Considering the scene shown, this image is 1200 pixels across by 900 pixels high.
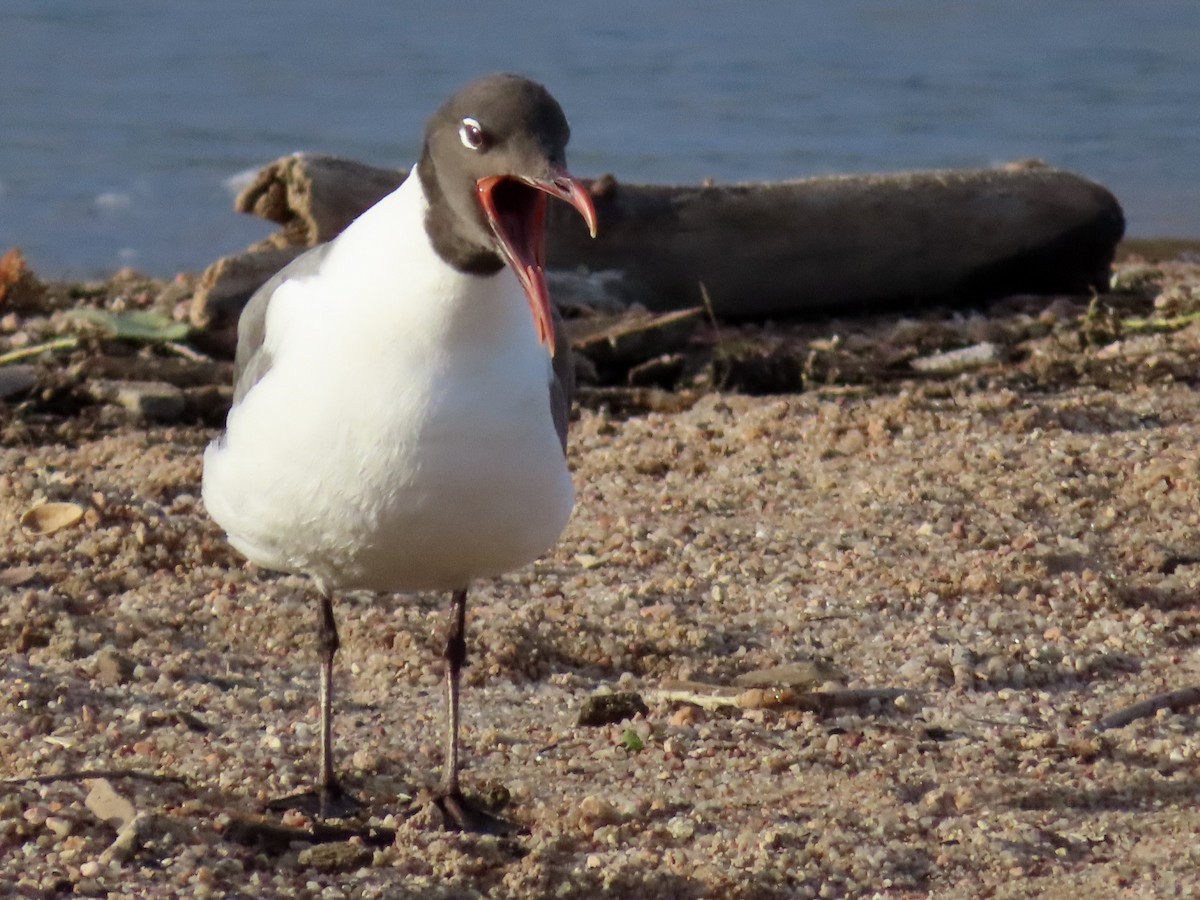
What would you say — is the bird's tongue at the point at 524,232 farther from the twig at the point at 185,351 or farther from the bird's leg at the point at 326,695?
the twig at the point at 185,351

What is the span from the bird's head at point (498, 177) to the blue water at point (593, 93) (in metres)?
8.42

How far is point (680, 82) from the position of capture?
17656mm

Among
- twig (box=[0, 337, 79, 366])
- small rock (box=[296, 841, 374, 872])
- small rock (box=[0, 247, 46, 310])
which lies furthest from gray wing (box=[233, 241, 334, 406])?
small rock (box=[0, 247, 46, 310])

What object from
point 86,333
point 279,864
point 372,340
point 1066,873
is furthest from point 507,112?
Result: point 86,333

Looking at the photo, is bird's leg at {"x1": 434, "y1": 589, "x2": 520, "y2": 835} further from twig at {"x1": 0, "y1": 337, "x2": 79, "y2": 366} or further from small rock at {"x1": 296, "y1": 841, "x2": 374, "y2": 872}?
twig at {"x1": 0, "y1": 337, "x2": 79, "y2": 366}

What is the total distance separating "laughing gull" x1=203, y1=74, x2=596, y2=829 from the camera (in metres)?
3.52

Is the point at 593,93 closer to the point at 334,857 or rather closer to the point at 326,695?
the point at 326,695

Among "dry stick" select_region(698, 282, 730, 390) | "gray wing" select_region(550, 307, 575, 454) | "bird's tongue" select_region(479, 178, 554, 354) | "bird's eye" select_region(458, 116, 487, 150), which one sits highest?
"bird's eye" select_region(458, 116, 487, 150)

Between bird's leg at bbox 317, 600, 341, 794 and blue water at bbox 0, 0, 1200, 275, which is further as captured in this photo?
blue water at bbox 0, 0, 1200, 275

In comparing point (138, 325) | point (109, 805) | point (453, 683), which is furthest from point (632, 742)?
point (138, 325)

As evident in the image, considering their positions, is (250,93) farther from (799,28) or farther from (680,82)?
(799,28)

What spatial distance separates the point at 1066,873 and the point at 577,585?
1.94 m

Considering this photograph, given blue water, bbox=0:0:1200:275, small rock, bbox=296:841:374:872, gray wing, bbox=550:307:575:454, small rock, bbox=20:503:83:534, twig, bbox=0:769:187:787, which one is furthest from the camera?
blue water, bbox=0:0:1200:275

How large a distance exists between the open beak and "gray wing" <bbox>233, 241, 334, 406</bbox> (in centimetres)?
50
